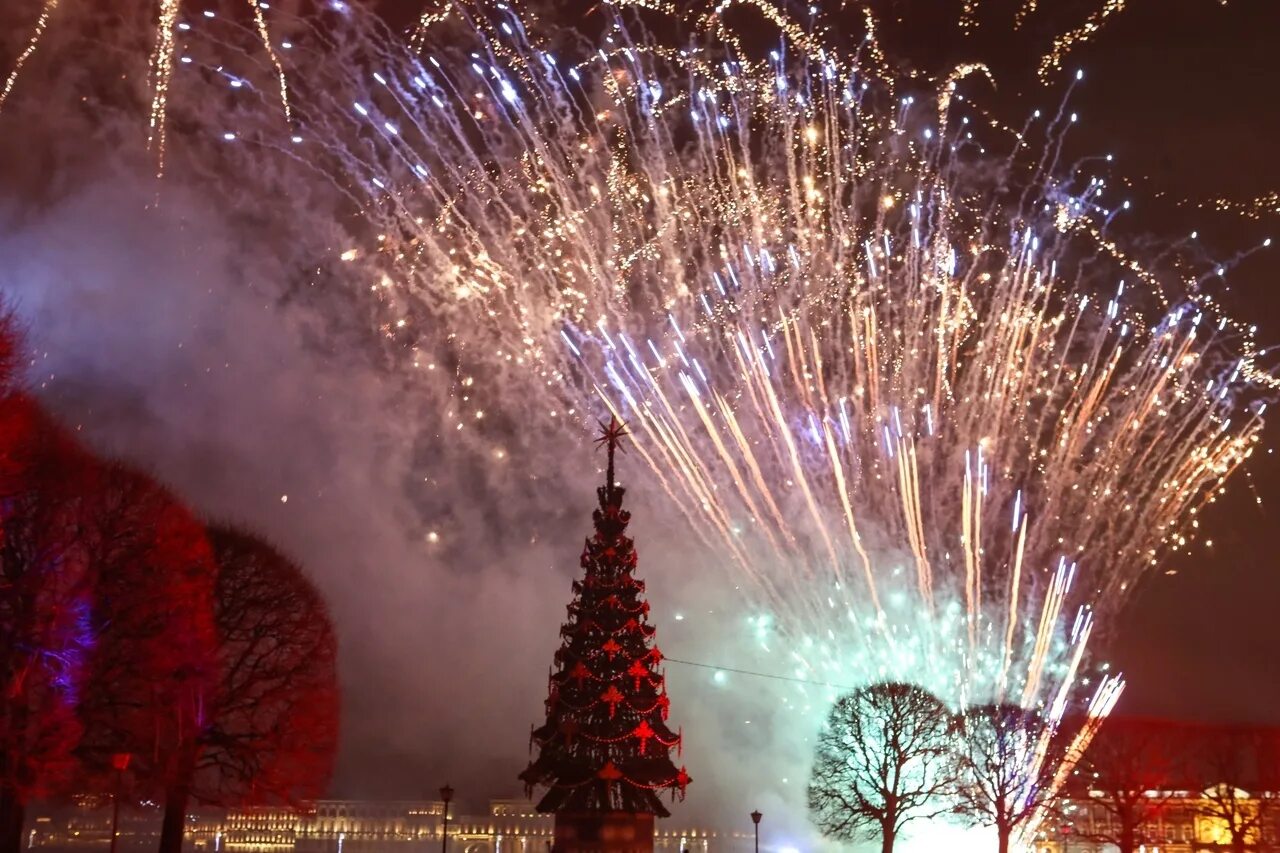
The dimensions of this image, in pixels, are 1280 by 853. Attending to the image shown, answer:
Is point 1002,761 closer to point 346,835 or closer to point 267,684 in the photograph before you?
point 267,684

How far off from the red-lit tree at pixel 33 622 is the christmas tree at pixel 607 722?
1543 cm

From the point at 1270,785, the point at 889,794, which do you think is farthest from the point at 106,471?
the point at 1270,785

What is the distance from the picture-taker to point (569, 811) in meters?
41.3

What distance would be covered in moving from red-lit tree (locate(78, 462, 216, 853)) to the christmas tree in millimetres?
11492

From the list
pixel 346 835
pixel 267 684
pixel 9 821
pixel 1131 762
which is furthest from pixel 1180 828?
pixel 346 835

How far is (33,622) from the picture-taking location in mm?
31797

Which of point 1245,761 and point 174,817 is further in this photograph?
point 1245,761

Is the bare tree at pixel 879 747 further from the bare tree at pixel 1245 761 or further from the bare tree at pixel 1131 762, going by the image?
the bare tree at pixel 1245 761

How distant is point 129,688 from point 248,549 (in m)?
7.21

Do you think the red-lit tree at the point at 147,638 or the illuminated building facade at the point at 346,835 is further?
the illuminated building facade at the point at 346,835

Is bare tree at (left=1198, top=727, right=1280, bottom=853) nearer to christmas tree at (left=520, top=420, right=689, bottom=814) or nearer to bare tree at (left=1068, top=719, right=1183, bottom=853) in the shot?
bare tree at (left=1068, top=719, right=1183, bottom=853)

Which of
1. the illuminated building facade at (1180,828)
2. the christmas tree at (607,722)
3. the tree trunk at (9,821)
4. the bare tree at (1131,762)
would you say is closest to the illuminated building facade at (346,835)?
the illuminated building facade at (1180,828)

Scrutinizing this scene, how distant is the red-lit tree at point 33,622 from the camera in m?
31.1

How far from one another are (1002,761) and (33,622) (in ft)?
136
